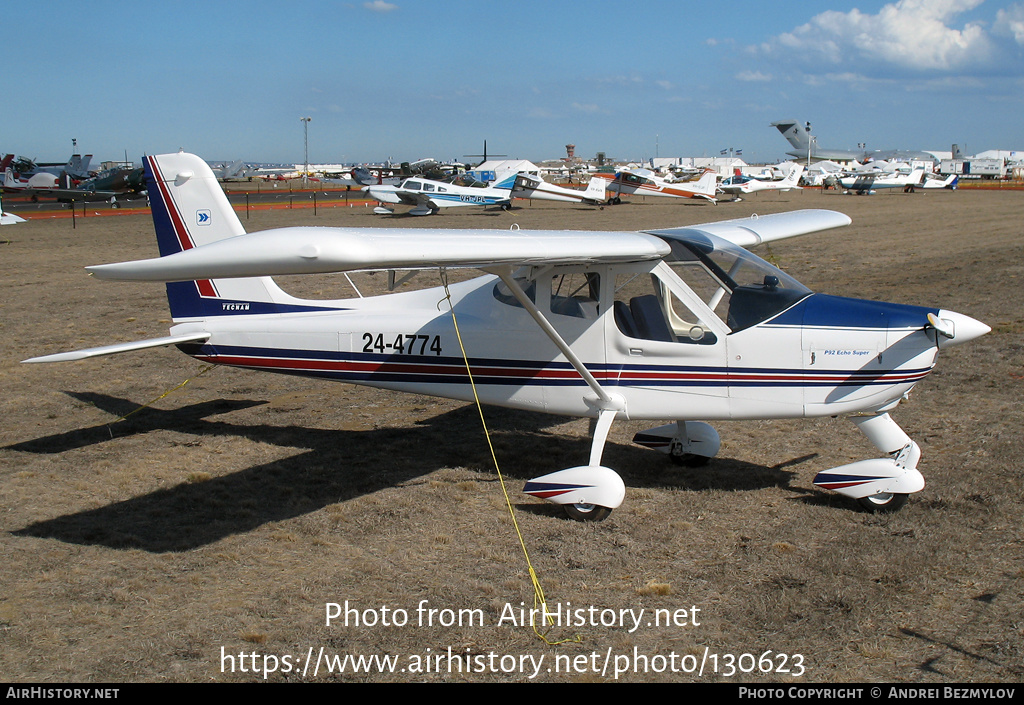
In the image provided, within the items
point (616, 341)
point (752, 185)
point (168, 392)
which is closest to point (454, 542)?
point (616, 341)

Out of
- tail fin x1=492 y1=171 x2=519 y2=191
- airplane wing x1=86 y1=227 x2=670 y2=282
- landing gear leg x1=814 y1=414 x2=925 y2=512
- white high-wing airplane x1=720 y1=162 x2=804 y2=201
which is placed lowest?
landing gear leg x1=814 y1=414 x2=925 y2=512

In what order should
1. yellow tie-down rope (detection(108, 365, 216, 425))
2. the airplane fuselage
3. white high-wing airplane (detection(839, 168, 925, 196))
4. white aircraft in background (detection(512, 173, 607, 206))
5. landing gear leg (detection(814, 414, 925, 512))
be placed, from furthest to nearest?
white high-wing airplane (detection(839, 168, 925, 196)) < white aircraft in background (detection(512, 173, 607, 206)) < yellow tie-down rope (detection(108, 365, 216, 425)) < the airplane fuselage < landing gear leg (detection(814, 414, 925, 512))

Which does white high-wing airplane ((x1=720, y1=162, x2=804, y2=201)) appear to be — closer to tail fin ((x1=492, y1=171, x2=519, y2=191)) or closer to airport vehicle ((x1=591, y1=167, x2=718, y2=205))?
airport vehicle ((x1=591, y1=167, x2=718, y2=205))

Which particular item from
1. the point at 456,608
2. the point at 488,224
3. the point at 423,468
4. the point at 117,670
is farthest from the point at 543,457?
the point at 488,224

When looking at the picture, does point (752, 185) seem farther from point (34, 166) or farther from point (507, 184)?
point (34, 166)

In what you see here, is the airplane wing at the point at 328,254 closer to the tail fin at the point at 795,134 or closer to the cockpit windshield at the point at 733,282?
the cockpit windshield at the point at 733,282

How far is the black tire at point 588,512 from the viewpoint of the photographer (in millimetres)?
5660

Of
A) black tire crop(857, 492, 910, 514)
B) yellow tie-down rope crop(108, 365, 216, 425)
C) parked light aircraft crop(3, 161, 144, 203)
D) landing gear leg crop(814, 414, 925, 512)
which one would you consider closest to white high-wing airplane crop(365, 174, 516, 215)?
parked light aircraft crop(3, 161, 144, 203)

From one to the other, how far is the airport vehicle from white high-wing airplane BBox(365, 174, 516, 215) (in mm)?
11922

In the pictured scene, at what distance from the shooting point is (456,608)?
446cm

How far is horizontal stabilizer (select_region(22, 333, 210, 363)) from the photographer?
6199 millimetres

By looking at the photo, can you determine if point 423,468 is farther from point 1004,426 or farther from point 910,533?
point 1004,426

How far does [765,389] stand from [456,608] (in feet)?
9.28

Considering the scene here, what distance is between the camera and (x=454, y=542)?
5387 millimetres
